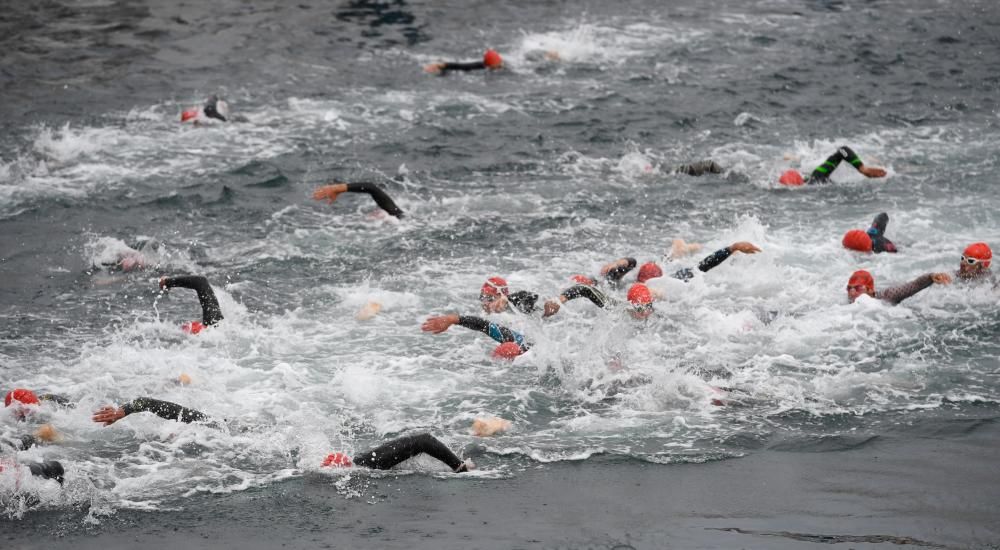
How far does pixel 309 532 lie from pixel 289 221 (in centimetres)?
766

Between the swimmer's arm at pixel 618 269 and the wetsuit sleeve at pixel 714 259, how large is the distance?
0.85 metres

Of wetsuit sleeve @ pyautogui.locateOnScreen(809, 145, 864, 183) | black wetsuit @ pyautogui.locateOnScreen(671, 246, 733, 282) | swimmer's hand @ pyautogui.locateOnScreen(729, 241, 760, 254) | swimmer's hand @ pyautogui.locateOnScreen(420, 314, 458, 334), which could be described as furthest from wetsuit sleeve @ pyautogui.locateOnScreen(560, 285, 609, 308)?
wetsuit sleeve @ pyautogui.locateOnScreen(809, 145, 864, 183)

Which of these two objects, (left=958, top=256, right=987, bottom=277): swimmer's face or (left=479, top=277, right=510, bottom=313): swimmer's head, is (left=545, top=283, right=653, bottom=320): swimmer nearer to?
(left=479, top=277, right=510, bottom=313): swimmer's head

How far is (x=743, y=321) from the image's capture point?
1250cm

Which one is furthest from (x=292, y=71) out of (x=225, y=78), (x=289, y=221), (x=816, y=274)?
(x=816, y=274)

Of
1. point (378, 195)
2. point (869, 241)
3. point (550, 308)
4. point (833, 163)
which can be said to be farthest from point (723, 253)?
point (378, 195)

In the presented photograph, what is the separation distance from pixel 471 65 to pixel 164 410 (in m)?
13.5

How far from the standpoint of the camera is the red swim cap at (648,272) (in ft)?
43.7

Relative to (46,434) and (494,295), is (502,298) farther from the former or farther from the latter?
(46,434)

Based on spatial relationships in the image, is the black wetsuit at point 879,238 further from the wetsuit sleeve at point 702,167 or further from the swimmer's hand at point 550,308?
the swimmer's hand at point 550,308

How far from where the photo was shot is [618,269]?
13.3m

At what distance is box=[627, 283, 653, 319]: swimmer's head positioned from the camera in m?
12.5

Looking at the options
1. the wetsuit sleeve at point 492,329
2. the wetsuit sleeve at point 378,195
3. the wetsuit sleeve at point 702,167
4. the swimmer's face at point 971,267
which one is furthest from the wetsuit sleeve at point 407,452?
Result: the wetsuit sleeve at point 702,167

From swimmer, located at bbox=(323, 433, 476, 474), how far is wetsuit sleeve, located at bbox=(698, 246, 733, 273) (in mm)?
4914
